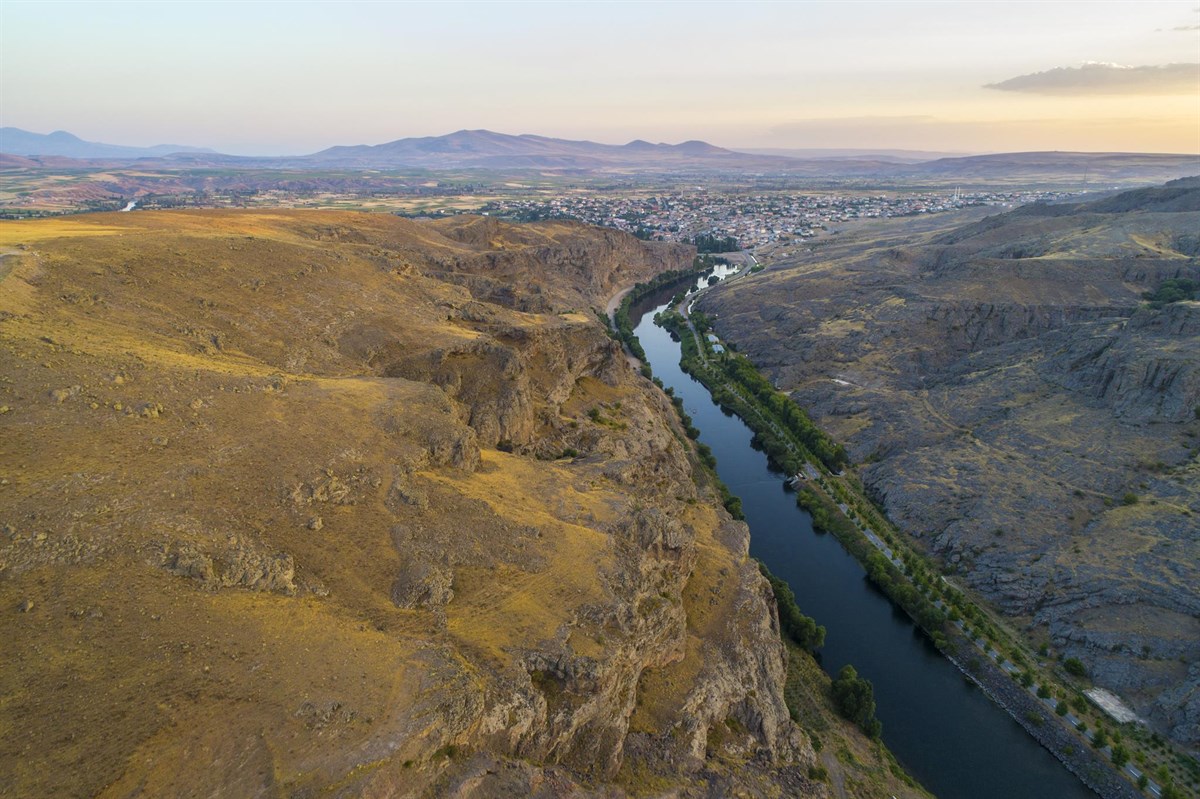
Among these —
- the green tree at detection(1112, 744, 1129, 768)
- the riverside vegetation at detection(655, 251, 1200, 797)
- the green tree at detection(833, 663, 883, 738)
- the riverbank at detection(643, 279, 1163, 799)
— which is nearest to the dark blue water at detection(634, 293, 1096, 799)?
the riverbank at detection(643, 279, 1163, 799)

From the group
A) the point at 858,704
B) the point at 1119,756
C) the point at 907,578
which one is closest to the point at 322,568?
the point at 858,704

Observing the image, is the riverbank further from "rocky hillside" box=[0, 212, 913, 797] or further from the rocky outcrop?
"rocky hillside" box=[0, 212, 913, 797]

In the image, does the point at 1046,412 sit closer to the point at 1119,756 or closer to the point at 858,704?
the point at 1119,756

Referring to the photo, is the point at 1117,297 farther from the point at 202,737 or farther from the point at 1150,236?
the point at 202,737

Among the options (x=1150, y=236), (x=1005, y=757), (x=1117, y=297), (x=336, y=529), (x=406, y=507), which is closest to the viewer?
(x=336, y=529)

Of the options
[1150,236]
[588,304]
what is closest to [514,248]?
[588,304]

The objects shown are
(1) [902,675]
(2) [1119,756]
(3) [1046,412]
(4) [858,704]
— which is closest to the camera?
(2) [1119,756]
